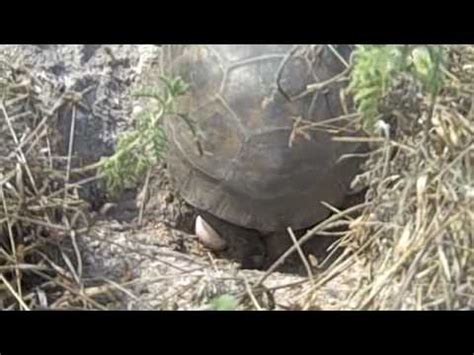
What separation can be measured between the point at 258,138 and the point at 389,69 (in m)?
0.41

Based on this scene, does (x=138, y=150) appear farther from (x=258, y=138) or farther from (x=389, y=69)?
(x=389, y=69)

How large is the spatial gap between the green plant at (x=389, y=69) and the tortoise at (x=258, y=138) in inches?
10.0

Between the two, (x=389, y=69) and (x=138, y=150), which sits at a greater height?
(x=389, y=69)

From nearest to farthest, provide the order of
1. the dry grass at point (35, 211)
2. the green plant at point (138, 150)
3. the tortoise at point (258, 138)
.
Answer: the dry grass at point (35, 211), the green plant at point (138, 150), the tortoise at point (258, 138)

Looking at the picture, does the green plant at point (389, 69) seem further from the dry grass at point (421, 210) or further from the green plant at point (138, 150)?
the green plant at point (138, 150)

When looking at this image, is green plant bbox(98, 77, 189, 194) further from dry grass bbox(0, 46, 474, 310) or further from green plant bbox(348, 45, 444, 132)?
green plant bbox(348, 45, 444, 132)

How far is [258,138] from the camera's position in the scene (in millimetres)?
1405

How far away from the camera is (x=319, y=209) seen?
1426 mm

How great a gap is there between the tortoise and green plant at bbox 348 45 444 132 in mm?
254

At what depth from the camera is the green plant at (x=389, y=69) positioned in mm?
1005

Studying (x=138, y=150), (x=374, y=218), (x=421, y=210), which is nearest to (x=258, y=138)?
(x=138, y=150)

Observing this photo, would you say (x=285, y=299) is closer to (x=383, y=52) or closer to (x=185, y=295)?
(x=185, y=295)

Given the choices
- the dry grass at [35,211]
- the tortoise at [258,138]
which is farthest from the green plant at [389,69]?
the dry grass at [35,211]
